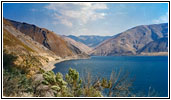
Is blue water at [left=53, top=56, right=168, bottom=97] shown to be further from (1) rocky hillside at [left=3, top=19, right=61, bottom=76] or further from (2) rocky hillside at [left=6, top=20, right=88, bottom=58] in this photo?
(2) rocky hillside at [left=6, top=20, right=88, bottom=58]

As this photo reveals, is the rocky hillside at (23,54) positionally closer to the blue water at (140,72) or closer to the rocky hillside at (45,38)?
the blue water at (140,72)

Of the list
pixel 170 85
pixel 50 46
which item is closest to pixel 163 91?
pixel 170 85

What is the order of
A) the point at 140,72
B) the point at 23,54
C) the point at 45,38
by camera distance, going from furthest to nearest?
the point at 45,38 → the point at 140,72 → the point at 23,54

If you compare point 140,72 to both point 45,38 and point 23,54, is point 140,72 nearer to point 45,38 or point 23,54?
point 23,54

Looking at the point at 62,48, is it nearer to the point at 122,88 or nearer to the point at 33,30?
the point at 33,30

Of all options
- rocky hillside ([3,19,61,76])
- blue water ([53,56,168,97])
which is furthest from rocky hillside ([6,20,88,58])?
blue water ([53,56,168,97])

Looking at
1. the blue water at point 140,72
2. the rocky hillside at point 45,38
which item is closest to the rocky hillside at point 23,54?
the blue water at point 140,72

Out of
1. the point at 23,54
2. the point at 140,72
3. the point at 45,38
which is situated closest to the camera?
the point at 23,54

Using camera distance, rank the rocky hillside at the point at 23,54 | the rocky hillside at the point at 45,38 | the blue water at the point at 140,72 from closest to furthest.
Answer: the blue water at the point at 140,72, the rocky hillside at the point at 23,54, the rocky hillside at the point at 45,38

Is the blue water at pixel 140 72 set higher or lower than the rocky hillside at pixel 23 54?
lower

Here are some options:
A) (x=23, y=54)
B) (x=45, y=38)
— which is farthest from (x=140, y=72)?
(x=45, y=38)

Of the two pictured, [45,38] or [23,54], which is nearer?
[23,54]
